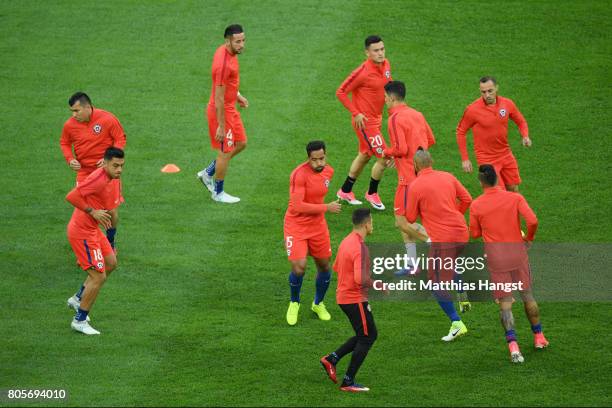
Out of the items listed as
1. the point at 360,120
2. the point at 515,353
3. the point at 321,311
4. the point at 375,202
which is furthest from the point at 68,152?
the point at 515,353

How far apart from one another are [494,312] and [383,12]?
1150 cm

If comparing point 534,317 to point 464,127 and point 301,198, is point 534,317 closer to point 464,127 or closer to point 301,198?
point 301,198

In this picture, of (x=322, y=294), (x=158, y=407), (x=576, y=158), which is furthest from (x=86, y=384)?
(x=576, y=158)

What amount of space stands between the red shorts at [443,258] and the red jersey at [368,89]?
12.9 feet

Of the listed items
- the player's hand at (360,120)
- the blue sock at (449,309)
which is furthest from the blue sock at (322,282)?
the player's hand at (360,120)

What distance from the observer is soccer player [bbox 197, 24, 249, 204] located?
1639cm

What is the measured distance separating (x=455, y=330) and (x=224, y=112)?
230 inches

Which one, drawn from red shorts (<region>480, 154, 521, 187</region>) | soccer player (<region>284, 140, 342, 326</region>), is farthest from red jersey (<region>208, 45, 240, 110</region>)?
red shorts (<region>480, 154, 521, 187</region>)

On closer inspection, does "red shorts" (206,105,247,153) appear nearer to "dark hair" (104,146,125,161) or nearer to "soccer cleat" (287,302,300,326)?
"dark hair" (104,146,125,161)

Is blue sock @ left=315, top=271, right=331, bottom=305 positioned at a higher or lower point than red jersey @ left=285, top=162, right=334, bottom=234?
lower

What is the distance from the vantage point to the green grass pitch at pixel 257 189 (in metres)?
12.0

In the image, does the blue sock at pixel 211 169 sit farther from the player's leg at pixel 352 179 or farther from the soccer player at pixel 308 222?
the soccer player at pixel 308 222

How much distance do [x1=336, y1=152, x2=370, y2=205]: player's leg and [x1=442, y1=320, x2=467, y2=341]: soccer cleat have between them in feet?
15.0

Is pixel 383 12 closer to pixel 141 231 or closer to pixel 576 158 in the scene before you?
pixel 576 158
